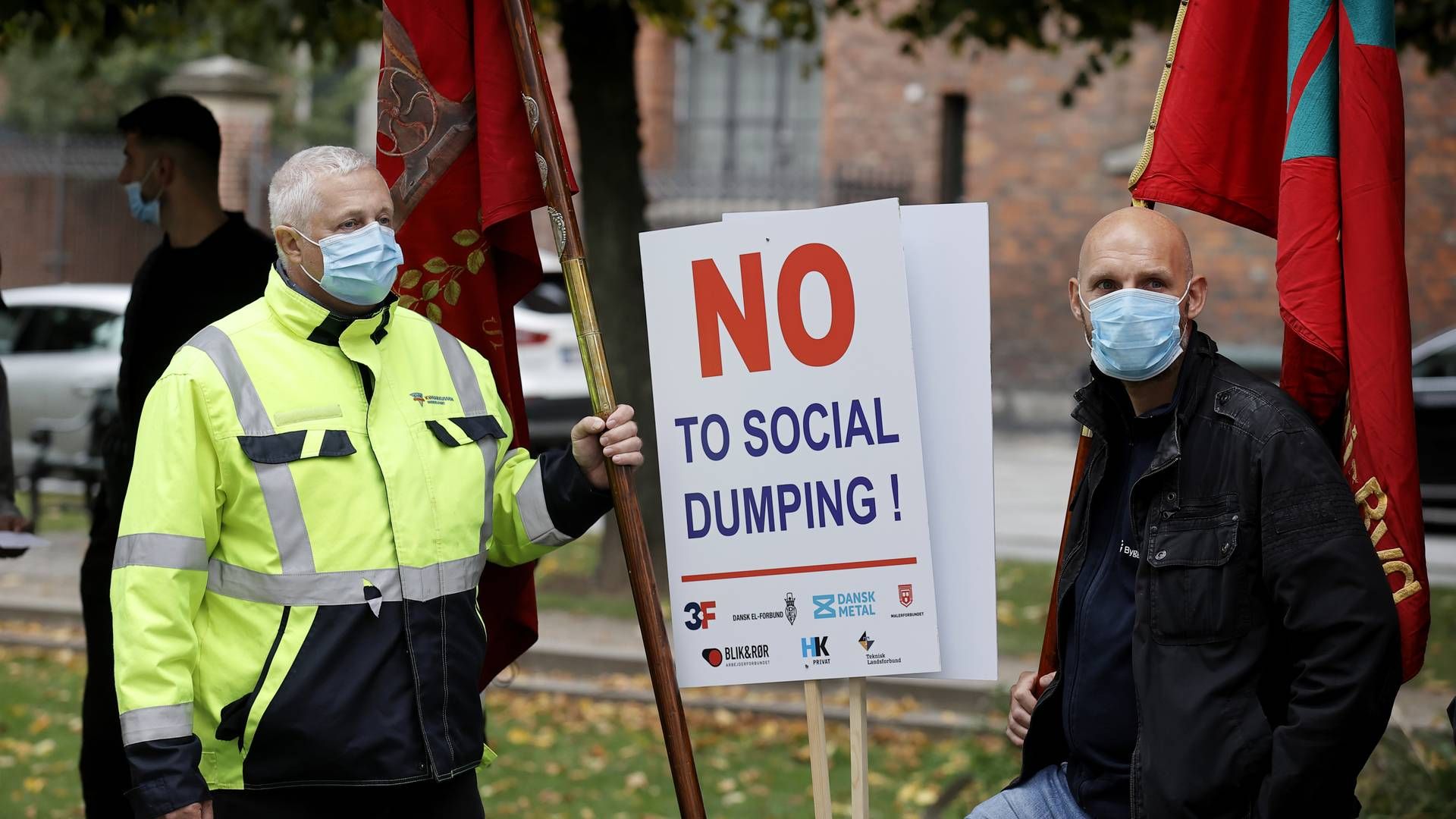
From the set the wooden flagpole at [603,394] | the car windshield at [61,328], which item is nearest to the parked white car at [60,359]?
the car windshield at [61,328]

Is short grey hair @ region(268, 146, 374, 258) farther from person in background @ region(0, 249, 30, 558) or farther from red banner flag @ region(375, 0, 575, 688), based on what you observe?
person in background @ region(0, 249, 30, 558)

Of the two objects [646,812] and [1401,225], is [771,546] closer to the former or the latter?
[1401,225]

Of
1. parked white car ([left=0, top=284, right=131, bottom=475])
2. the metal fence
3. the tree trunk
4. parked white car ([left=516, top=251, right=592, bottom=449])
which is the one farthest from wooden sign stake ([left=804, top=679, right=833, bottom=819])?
the metal fence

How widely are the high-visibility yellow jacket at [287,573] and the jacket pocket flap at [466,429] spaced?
1cm

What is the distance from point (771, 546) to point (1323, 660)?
4.08ft

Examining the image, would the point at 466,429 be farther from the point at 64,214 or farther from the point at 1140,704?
the point at 64,214

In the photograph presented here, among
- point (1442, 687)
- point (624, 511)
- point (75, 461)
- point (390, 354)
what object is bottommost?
point (1442, 687)

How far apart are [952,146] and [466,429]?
66.5ft

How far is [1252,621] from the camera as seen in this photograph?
268 centimetres

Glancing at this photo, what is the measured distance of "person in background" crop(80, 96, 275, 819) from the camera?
14.4 ft

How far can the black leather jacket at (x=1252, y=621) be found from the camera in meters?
2.57

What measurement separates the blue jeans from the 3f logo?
704 mm

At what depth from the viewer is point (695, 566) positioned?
349 cm

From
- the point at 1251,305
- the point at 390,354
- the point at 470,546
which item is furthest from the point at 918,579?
the point at 1251,305
